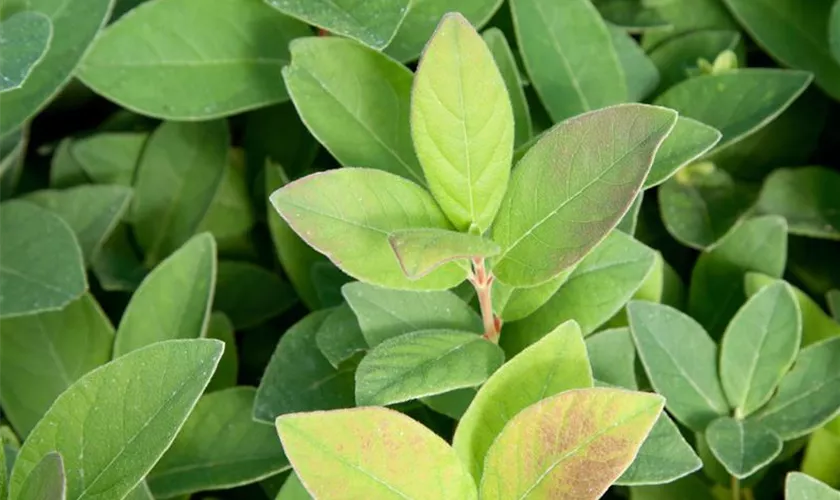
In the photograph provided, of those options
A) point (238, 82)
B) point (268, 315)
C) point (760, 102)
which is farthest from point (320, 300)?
point (760, 102)

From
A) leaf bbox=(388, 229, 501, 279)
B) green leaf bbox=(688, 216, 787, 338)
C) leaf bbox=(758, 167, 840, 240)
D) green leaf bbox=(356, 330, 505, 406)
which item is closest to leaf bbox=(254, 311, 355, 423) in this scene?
green leaf bbox=(356, 330, 505, 406)

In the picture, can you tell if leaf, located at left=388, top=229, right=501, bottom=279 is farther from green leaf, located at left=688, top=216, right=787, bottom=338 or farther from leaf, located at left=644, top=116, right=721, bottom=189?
green leaf, located at left=688, top=216, right=787, bottom=338

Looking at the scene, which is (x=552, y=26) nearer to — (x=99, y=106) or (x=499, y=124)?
(x=499, y=124)

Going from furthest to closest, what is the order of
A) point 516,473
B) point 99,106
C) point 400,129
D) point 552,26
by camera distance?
point 99,106
point 552,26
point 400,129
point 516,473

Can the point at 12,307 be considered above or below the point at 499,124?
below

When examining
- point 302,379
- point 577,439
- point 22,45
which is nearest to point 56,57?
point 22,45

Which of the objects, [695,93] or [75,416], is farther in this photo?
[695,93]
